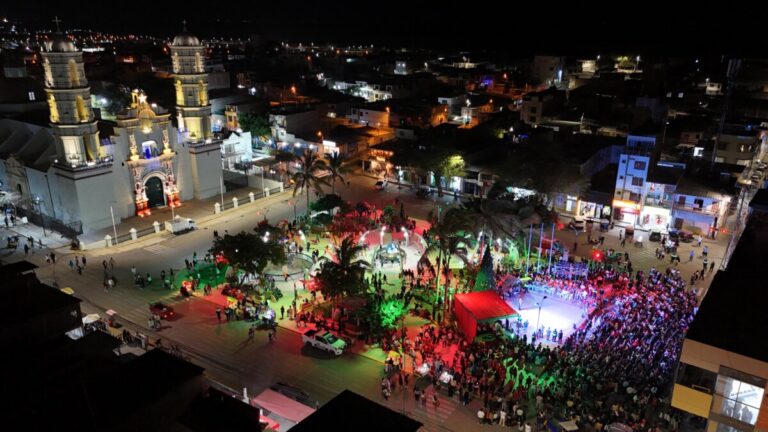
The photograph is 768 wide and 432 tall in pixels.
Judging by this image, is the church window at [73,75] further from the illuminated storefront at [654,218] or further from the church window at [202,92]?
the illuminated storefront at [654,218]

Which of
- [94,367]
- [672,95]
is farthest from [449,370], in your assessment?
[672,95]

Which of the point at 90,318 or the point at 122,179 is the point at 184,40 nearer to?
the point at 122,179

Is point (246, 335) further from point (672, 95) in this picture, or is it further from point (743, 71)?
point (743, 71)

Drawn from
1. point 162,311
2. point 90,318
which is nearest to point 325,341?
point 162,311

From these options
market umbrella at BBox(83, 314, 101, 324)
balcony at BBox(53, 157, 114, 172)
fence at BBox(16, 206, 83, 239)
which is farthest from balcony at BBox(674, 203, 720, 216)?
fence at BBox(16, 206, 83, 239)

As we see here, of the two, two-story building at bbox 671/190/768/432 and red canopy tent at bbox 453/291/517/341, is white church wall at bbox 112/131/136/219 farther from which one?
two-story building at bbox 671/190/768/432
